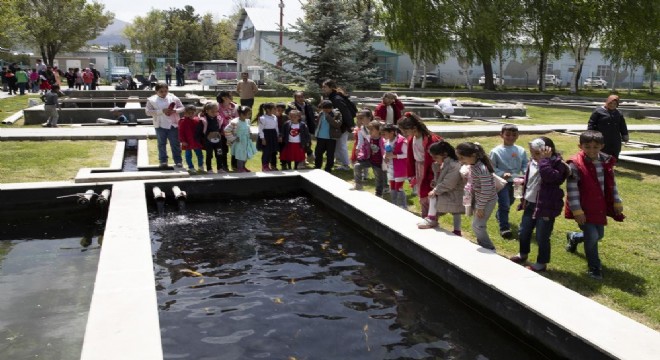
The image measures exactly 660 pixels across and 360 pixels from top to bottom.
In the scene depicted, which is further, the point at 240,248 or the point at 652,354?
the point at 240,248

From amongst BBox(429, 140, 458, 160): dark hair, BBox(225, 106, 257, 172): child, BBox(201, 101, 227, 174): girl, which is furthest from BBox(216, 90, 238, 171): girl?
BBox(429, 140, 458, 160): dark hair

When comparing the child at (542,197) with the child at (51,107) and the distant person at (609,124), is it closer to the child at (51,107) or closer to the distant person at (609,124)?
the distant person at (609,124)

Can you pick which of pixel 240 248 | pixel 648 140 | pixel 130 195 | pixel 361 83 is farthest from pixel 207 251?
pixel 648 140

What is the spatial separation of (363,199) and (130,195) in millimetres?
3555

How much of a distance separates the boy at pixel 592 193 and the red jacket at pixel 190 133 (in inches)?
274

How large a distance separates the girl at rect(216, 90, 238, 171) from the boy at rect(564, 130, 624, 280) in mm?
6814

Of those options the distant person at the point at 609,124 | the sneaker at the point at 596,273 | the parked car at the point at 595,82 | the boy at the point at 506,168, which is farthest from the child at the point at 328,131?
the parked car at the point at 595,82

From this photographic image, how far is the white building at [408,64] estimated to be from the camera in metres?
50.8

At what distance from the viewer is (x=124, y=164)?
12.0 metres

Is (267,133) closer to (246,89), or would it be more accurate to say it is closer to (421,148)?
(421,148)

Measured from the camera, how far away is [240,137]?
10992mm

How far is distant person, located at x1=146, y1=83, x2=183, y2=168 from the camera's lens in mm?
11031

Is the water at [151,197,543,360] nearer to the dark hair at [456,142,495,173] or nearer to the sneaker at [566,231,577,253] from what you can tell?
the dark hair at [456,142,495,173]

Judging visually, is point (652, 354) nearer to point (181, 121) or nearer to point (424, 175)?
point (424, 175)
